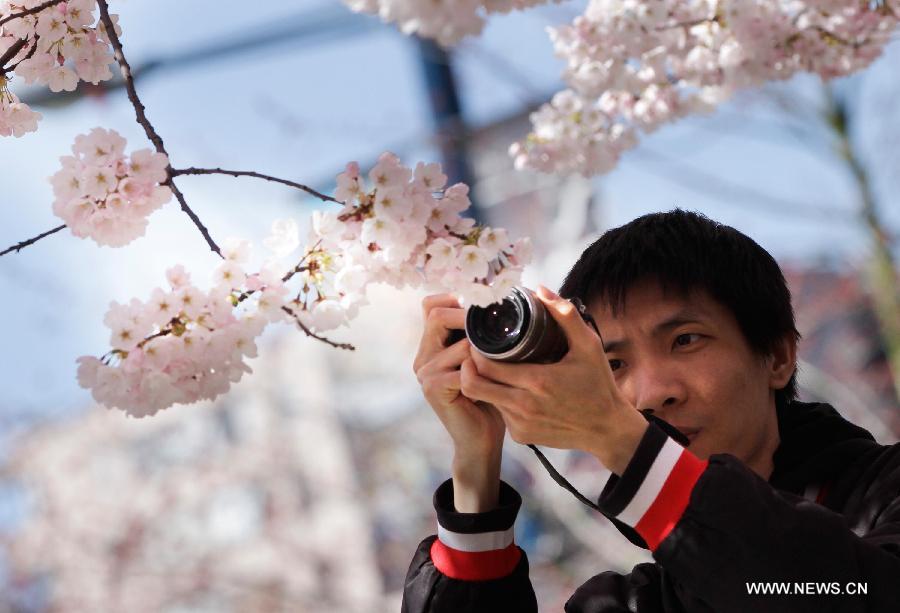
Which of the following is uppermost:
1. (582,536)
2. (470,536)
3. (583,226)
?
(470,536)

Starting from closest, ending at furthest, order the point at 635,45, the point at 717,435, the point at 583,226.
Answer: the point at 717,435 < the point at 635,45 < the point at 583,226

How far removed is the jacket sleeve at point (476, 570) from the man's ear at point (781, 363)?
0.36 m

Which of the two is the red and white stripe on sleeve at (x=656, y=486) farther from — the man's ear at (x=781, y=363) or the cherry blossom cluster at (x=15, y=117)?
the cherry blossom cluster at (x=15, y=117)

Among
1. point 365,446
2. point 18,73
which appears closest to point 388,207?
point 18,73

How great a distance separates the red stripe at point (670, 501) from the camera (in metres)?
0.74

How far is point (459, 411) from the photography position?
1.02 metres

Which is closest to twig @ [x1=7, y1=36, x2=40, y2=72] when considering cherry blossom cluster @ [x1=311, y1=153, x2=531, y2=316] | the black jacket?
cherry blossom cluster @ [x1=311, y1=153, x2=531, y2=316]

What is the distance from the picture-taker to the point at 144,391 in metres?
1.14

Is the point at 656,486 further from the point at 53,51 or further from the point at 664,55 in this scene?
the point at 664,55

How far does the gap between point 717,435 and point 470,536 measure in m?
0.31

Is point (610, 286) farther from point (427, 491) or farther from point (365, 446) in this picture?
point (365, 446)

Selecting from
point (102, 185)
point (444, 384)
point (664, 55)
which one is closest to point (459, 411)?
point (444, 384)

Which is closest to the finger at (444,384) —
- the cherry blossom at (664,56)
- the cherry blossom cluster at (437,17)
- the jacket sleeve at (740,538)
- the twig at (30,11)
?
the jacket sleeve at (740,538)

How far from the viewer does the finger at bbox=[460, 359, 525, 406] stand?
82cm
